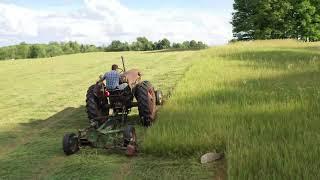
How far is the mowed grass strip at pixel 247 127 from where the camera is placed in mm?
6969

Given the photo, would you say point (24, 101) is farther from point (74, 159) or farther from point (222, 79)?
point (74, 159)

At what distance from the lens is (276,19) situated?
192ft

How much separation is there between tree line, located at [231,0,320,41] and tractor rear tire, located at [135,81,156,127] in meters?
48.4

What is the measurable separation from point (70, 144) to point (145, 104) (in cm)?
224

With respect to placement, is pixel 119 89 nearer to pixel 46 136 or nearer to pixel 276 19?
pixel 46 136

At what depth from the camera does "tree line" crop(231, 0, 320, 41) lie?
2306 inches

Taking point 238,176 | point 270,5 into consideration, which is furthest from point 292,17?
point 238,176

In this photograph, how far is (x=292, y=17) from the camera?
61094mm

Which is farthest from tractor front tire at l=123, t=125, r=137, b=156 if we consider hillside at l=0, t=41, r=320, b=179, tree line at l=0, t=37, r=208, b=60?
tree line at l=0, t=37, r=208, b=60

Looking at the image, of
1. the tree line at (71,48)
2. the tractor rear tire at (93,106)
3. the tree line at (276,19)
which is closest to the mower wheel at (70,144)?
the tractor rear tire at (93,106)

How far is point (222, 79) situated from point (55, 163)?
8615 mm

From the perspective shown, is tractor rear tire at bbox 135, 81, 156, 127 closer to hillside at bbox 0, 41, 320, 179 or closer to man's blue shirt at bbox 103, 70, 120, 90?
hillside at bbox 0, 41, 320, 179

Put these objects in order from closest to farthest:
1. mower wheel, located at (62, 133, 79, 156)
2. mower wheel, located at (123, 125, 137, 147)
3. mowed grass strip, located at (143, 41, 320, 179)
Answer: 1. mowed grass strip, located at (143, 41, 320, 179)
2. mower wheel, located at (123, 125, 137, 147)
3. mower wheel, located at (62, 133, 79, 156)

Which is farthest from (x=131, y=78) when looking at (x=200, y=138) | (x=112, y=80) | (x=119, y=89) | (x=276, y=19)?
(x=276, y=19)
